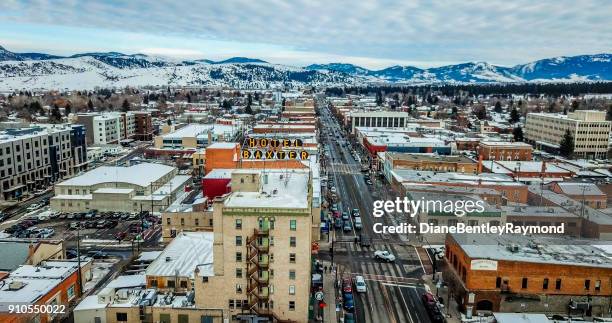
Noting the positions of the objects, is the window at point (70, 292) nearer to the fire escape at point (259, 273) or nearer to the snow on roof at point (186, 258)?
the snow on roof at point (186, 258)

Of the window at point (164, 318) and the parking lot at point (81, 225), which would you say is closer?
the window at point (164, 318)

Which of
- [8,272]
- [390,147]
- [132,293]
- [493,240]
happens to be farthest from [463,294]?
[390,147]

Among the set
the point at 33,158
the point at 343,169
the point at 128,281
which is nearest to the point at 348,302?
the point at 128,281

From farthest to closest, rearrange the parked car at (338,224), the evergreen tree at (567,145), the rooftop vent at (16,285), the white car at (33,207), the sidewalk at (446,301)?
the evergreen tree at (567,145)
the white car at (33,207)
the parked car at (338,224)
the sidewalk at (446,301)
the rooftop vent at (16,285)

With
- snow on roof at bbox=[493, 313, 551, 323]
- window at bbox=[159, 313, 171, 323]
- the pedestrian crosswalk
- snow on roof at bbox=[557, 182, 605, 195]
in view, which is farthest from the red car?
the pedestrian crosswalk

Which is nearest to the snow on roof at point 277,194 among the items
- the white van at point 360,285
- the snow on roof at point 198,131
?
the white van at point 360,285

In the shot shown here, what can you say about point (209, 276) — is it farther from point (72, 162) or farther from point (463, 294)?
point (72, 162)
